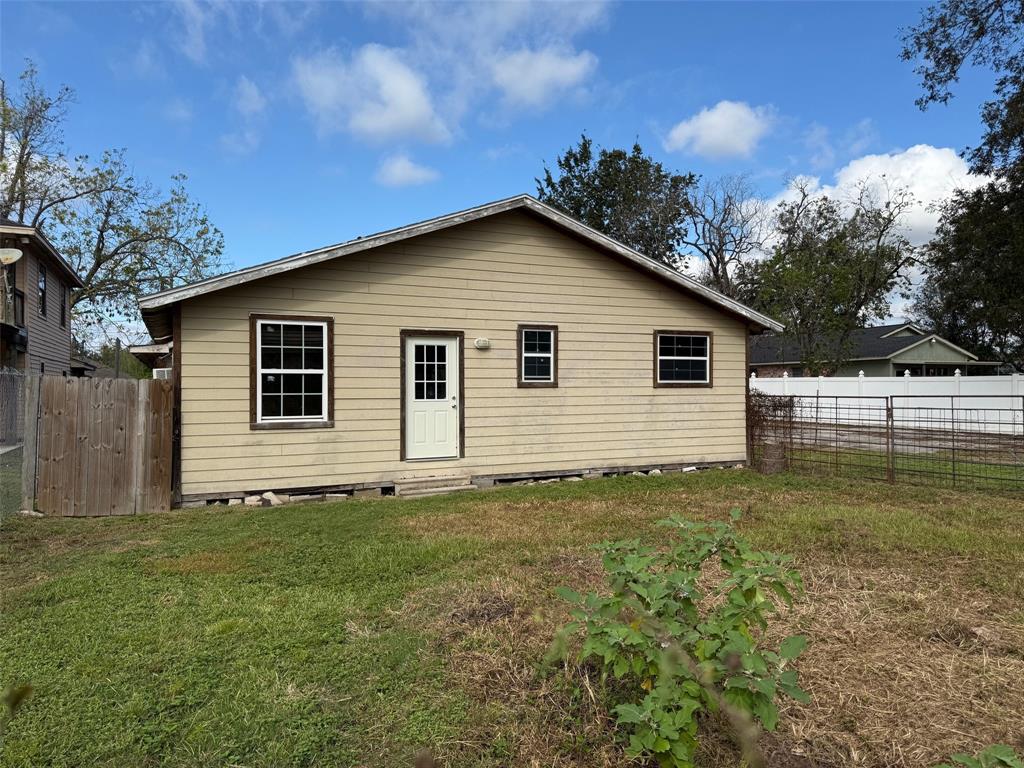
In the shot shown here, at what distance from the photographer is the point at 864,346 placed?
1188 inches

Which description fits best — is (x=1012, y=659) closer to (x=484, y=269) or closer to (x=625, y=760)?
(x=625, y=760)

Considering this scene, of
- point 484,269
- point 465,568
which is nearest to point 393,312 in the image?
point 484,269

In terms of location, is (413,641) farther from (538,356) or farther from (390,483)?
(538,356)

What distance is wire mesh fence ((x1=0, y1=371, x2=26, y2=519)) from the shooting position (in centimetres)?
675

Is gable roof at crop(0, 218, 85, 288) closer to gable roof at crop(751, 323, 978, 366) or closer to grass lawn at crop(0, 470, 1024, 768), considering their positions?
grass lawn at crop(0, 470, 1024, 768)

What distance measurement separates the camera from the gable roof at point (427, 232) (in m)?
7.10

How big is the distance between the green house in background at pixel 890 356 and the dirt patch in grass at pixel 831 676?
27.2 meters

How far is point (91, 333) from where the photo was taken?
92.0 ft

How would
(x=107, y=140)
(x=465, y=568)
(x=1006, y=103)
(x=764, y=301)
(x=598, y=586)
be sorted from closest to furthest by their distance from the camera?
(x=598, y=586) < (x=465, y=568) < (x=1006, y=103) < (x=107, y=140) < (x=764, y=301)

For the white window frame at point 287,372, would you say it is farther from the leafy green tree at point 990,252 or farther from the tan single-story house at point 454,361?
the leafy green tree at point 990,252

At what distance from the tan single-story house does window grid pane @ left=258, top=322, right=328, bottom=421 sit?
18 millimetres

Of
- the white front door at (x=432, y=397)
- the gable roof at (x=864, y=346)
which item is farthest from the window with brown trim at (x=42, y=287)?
the gable roof at (x=864, y=346)

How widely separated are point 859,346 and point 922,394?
12.5 m

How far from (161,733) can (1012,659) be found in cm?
419
